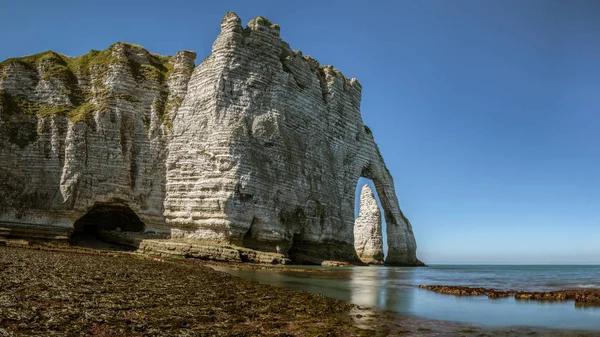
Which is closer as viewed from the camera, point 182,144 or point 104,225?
point 182,144

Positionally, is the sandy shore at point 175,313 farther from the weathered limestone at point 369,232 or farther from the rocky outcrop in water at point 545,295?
the weathered limestone at point 369,232

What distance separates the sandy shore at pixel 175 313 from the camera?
5.62m

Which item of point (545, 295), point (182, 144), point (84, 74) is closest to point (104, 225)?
point (182, 144)

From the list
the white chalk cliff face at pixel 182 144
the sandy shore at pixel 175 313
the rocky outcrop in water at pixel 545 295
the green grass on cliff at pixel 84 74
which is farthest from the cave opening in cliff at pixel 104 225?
the rocky outcrop in water at pixel 545 295

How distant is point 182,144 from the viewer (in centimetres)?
3108

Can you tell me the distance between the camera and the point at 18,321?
5410mm

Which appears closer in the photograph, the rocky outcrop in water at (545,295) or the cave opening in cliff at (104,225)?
the rocky outcrop in water at (545,295)

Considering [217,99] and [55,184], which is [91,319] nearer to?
[217,99]

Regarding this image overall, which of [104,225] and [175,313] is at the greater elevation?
[104,225]

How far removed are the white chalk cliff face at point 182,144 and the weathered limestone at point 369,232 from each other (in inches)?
409

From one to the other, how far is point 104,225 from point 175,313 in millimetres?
30000

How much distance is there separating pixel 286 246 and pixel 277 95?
11.4 metres

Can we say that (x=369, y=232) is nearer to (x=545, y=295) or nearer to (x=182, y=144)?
(x=182, y=144)

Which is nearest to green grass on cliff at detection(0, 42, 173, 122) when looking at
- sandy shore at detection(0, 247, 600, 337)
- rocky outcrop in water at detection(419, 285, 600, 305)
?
sandy shore at detection(0, 247, 600, 337)
